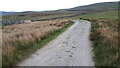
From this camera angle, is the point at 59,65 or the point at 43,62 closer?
the point at 59,65

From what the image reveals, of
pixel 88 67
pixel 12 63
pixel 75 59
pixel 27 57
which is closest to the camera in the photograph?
pixel 88 67

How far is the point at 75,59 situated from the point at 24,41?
4.06 metres

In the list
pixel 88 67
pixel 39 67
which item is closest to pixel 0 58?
pixel 39 67

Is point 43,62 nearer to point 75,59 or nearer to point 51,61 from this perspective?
point 51,61

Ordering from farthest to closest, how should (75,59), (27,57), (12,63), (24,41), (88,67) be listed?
(24,41) < (27,57) < (75,59) < (12,63) < (88,67)

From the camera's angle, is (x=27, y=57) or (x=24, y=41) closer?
(x=27, y=57)

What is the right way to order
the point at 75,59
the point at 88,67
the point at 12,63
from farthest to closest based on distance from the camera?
the point at 75,59, the point at 12,63, the point at 88,67

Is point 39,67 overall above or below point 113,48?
below

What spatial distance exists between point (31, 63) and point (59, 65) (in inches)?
53.7

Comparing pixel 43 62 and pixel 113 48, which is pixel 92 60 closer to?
pixel 113 48

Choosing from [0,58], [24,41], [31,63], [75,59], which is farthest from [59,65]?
[24,41]

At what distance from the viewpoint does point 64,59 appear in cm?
563

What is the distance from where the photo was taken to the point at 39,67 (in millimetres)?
4930

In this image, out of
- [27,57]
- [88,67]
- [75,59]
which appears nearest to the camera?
[88,67]
